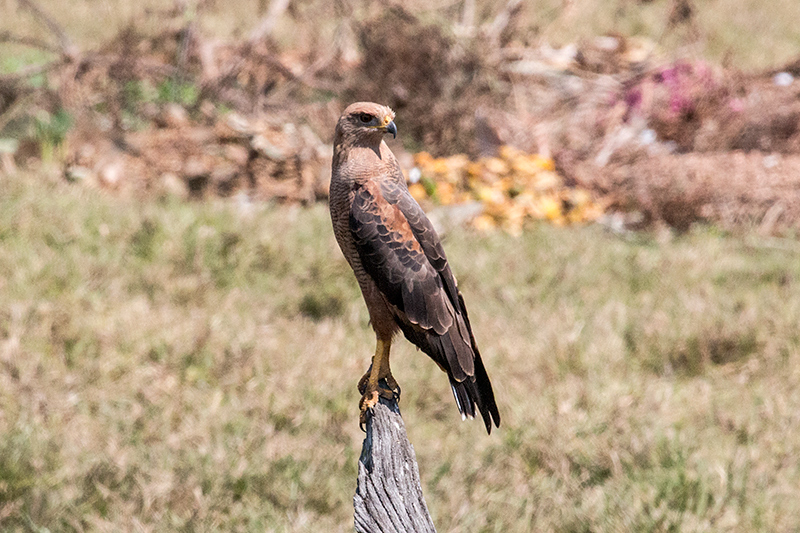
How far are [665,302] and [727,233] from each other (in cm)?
205

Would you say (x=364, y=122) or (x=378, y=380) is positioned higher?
(x=364, y=122)

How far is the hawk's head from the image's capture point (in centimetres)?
141

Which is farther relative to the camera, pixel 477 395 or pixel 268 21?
pixel 268 21

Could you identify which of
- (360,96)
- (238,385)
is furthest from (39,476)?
(360,96)

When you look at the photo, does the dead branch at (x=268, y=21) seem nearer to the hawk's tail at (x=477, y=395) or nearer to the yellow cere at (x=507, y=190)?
the yellow cere at (x=507, y=190)

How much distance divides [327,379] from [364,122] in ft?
9.24

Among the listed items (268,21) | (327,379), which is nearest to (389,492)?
(327,379)

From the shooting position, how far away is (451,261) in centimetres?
562

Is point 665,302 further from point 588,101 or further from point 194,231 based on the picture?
point 588,101

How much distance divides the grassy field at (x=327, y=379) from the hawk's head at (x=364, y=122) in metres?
2.03

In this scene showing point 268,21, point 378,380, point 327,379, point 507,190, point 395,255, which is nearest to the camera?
point 395,255

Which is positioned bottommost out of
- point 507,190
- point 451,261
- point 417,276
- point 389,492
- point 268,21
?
point 389,492

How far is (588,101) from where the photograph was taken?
901cm

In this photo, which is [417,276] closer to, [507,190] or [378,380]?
[378,380]
